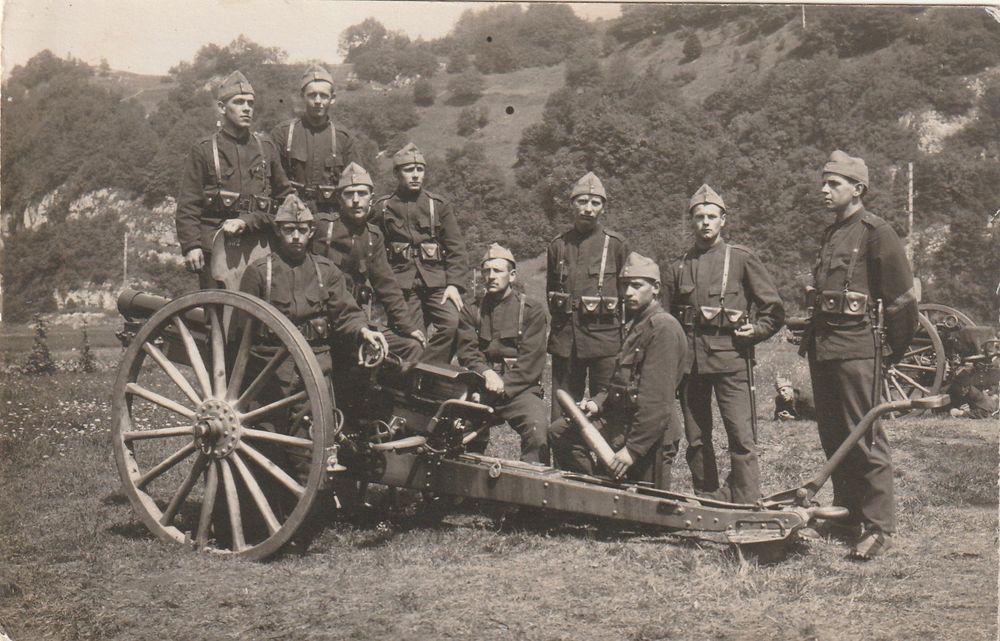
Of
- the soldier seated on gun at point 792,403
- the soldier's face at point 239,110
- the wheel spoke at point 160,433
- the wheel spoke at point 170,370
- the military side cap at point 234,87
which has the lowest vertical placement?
the soldier seated on gun at point 792,403

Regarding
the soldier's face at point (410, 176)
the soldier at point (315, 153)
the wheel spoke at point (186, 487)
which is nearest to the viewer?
the wheel spoke at point (186, 487)

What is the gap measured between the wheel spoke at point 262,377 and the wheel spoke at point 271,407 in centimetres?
8

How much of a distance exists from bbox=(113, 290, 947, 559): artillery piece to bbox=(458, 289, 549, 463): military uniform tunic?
0.45 metres

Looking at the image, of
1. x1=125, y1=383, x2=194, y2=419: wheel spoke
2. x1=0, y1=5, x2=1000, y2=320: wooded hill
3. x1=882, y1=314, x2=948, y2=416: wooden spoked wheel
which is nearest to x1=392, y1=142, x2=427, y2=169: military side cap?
x1=125, y1=383, x2=194, y2=419: wheel spoke

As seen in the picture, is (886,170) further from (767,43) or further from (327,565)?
(327,565)

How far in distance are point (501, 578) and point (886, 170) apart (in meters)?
29.7

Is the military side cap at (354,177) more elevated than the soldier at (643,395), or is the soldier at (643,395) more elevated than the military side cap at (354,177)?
the military side cap at (354,177)

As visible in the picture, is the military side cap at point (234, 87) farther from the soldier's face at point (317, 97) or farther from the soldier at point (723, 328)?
the soldier at point (723, 328)

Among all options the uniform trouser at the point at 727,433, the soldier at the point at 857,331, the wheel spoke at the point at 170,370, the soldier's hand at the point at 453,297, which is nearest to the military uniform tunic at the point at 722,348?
the uniform trouser at the point at 727,433

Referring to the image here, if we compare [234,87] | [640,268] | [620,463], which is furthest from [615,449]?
[234,87]

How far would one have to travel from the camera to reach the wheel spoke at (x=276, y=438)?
476 cm

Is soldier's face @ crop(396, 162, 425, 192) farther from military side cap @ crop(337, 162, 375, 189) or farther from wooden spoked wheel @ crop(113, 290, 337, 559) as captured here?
wooden spoked wheel @ crop(113, 290, 337, 559)

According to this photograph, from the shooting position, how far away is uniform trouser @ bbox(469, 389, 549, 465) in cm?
598

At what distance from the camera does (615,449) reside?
5238 millimetres
